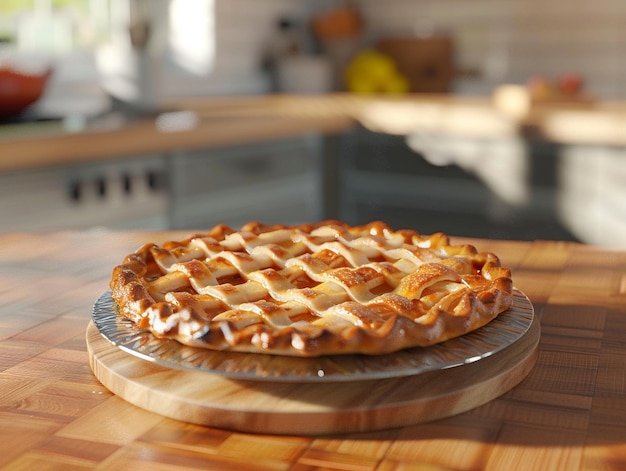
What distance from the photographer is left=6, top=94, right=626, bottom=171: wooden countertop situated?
228cm

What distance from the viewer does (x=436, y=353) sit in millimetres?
725

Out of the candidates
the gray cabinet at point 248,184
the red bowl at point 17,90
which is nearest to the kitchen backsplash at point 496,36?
the gray cabinet at point 248,184

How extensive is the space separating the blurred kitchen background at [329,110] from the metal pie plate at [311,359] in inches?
60.6

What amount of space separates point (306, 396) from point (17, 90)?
212cm

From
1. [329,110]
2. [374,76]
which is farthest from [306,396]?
[374,76]

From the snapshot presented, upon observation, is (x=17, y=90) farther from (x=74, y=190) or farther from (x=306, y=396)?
(x=306, y=396)

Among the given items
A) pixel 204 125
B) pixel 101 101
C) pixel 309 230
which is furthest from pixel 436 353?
pixel 101 101

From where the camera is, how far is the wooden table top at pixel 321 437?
59 cm

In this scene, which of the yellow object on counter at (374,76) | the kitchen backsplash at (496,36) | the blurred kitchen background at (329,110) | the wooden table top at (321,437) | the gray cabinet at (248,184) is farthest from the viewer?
the yellow object on counter at (374,76)

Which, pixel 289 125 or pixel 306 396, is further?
pixel 289 125

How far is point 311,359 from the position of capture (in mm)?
711

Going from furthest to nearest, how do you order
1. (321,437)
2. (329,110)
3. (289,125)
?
(329,110) < (289,125) < (321,437)

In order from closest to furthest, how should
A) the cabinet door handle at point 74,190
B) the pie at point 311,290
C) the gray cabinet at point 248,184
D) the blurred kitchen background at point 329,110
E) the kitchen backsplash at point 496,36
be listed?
the pie at point 311,290, the cabinet door handle at point 74,190, the blurred kitchen background at point 329,110, the gray cabinet at point 248,184, the kitchen backsplash at point 496,36

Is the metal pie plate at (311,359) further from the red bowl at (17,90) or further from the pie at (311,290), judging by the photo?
the red bowl at (17,90)
